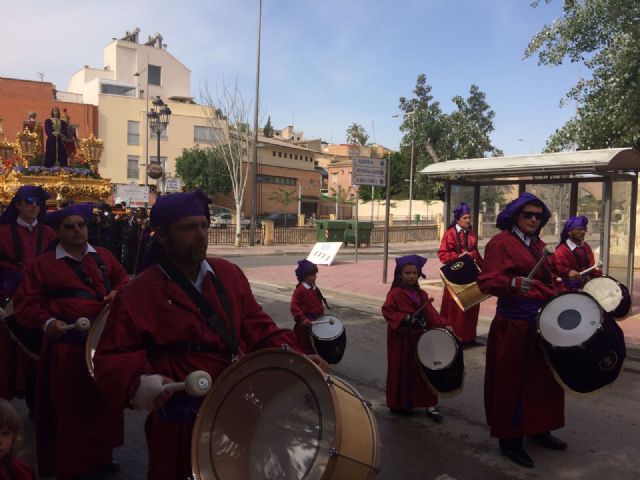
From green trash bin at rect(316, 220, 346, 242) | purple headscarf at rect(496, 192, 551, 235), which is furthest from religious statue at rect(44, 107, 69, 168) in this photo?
green trash bin at rect(316, 220, 346, 242)

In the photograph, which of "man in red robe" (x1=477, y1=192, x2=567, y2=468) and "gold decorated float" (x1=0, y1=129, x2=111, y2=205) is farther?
"gold decorated float" (x1=0, y1=129, x2=111, y2=205)

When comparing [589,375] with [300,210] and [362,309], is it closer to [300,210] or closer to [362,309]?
[362,309]

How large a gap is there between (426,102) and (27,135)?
202 feet

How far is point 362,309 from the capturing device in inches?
448

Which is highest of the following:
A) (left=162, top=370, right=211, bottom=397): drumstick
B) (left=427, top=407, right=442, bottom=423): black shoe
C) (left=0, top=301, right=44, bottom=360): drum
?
(left=162, top=370, right=211, bottom=397): drumstick

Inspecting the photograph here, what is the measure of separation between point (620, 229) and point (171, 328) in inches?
411

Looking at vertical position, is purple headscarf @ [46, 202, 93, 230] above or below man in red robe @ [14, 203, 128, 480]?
above

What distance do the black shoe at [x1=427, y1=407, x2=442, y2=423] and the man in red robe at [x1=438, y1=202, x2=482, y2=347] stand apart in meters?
2.79

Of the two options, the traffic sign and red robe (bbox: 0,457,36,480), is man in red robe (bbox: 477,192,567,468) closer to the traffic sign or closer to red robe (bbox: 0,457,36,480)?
red robe (bbox: 0,457,36,480)

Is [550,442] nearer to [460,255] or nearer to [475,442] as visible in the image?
[475,442]

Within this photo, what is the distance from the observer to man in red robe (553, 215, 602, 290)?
6969 mm

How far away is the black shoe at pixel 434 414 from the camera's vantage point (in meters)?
5.18

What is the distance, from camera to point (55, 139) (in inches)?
483

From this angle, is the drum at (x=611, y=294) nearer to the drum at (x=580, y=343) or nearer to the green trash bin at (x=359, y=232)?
the drum at (x=580, y=343)
